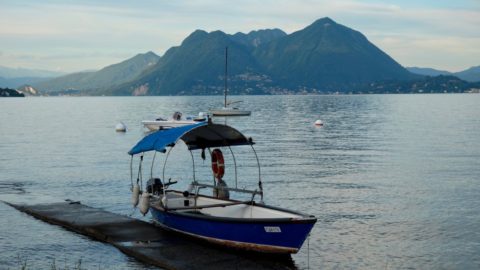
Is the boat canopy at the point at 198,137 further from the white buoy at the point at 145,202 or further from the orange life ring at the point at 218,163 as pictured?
the white buoy at the point at 145,202

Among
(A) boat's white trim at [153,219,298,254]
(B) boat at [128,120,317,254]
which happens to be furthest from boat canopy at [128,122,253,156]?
(A) boat's white trim at [153,219,298,254]

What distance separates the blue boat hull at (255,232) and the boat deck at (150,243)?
16.6 inches

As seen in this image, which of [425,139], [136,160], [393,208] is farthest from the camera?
[425,139]

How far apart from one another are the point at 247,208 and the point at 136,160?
1229 inches

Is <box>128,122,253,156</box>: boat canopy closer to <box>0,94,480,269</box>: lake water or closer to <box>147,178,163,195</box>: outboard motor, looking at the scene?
<box>147,178,163,195</box>: outboard motor

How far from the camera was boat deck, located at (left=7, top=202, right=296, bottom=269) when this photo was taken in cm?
2059

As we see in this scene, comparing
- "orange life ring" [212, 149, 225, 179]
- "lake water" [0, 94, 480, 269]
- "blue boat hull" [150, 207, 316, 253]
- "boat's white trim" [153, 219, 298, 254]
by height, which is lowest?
"lake water" [0, 94, 480, 269]

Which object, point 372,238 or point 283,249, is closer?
point 283,249

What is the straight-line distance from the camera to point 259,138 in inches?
2997

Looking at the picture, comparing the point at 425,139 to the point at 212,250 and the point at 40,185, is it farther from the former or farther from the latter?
the point at 212,250

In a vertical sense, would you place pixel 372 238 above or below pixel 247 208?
below

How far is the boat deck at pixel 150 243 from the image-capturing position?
20594 millimetres

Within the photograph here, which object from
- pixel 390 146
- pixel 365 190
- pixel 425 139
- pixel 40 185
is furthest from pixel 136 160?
pixel 425 139

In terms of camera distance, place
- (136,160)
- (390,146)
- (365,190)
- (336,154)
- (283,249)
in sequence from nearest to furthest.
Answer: (283,249)
(365,190)
(136,160)
(336,154)
(390,146)
